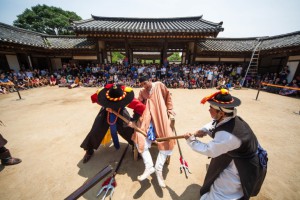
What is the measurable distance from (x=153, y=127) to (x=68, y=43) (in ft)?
47.5

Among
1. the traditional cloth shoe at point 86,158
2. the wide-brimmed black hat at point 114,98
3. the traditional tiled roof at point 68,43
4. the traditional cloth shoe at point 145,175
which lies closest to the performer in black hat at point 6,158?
the traditional cloth shoe at point 86,158

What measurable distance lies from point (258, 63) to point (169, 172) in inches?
587

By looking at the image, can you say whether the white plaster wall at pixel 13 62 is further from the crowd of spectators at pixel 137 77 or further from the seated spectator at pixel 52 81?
the seated spectator at pixel 52 81

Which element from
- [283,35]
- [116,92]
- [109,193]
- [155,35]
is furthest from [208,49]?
[109,193]

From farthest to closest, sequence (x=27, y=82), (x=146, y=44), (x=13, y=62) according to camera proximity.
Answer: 1. (x=146, y=44)
2. (x=13, y=62)
3. (x=27, y=82)

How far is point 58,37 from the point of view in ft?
46.9

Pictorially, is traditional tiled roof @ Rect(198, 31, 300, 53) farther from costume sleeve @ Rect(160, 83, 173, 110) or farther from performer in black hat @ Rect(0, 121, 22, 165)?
performer in black hat @ Rect(0, 121, 22, 165)

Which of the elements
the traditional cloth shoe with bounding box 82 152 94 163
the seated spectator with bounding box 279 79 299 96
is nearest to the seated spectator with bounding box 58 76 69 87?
the traditional cloth shoe with bounding box 82 152 94 163

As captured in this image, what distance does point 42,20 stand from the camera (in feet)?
89.0

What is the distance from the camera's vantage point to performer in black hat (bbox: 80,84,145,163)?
7.91ft

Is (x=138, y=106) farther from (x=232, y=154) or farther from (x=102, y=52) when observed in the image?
(x=102, y=52)

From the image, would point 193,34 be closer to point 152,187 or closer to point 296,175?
point 296,175

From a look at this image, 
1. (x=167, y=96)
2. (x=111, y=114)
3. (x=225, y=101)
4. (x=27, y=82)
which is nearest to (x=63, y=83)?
(x=27, y=82)

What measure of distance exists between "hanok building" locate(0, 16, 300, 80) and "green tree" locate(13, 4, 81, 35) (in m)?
17.1
